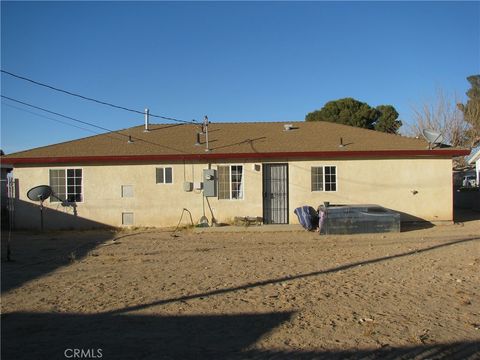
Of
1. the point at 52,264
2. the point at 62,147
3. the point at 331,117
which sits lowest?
the point at 52,264

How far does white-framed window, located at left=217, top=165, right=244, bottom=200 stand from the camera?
17828mm

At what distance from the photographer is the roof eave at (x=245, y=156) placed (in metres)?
17.4

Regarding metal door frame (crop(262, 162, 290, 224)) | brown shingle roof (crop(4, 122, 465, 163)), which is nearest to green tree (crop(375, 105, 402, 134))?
brown shingle roof (crop(4, 122, 465, 163))

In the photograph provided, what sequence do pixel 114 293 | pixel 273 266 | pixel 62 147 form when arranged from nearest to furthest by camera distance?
pixel 114 293
pixel 273 266
pixel 62 147

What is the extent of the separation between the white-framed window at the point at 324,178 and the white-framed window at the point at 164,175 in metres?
5.22

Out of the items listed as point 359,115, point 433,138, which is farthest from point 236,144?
point 359,115

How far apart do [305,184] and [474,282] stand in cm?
954

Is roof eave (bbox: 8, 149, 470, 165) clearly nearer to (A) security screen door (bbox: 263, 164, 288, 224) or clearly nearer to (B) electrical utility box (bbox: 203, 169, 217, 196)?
(B) electrical utility box (bbox: 203, 169, 217, 196)

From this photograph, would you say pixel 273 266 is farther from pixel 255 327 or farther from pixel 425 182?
pixel 425 182

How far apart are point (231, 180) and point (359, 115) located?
25.6 metres

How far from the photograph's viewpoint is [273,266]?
10227 millimetres

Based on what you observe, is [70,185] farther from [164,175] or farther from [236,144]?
[236,144]

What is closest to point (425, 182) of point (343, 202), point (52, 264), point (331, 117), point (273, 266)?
point (343, 202)

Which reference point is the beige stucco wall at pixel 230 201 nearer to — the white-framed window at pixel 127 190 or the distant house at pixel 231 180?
the distant house at pixel 231 180
